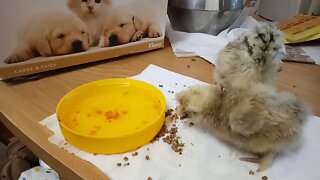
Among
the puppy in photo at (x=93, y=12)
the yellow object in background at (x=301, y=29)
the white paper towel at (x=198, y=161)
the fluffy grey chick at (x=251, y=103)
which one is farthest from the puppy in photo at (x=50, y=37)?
Result: the yellow object in background at (x=301, y=29)

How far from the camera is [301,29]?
753mm

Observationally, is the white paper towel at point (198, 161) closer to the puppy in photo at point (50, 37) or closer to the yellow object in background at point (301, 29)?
the puppy in photo at point (50, 37)

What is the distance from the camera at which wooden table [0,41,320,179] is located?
0.40m

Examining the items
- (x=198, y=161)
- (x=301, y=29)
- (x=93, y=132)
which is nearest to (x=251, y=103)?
(x=198, y=161)

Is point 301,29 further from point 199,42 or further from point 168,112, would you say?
point 168,112

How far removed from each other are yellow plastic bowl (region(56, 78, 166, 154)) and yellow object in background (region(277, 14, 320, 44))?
1.31 feet

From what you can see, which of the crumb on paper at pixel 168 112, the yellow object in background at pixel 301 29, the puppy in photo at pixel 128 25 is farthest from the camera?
the yellow object in background at pixel 301 29

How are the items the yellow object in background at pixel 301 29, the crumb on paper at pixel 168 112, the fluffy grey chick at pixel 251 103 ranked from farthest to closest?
the yellow object in background at pixel 301 29 < the crumb on paper at pixel 168 112 < the fluffy grey chick at pixel 251 103

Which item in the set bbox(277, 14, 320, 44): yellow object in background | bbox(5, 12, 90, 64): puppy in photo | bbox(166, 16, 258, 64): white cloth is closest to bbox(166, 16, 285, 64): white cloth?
bbox(166, 16, 258, 64): white cloth

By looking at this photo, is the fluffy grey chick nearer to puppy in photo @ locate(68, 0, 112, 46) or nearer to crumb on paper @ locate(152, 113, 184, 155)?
crumb on paper @ locate(152, 113, 184, 155)

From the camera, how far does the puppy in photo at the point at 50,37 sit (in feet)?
1.69

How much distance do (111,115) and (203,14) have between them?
357 millimetres

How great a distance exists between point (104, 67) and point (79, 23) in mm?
97

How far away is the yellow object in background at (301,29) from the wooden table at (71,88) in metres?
0.09
